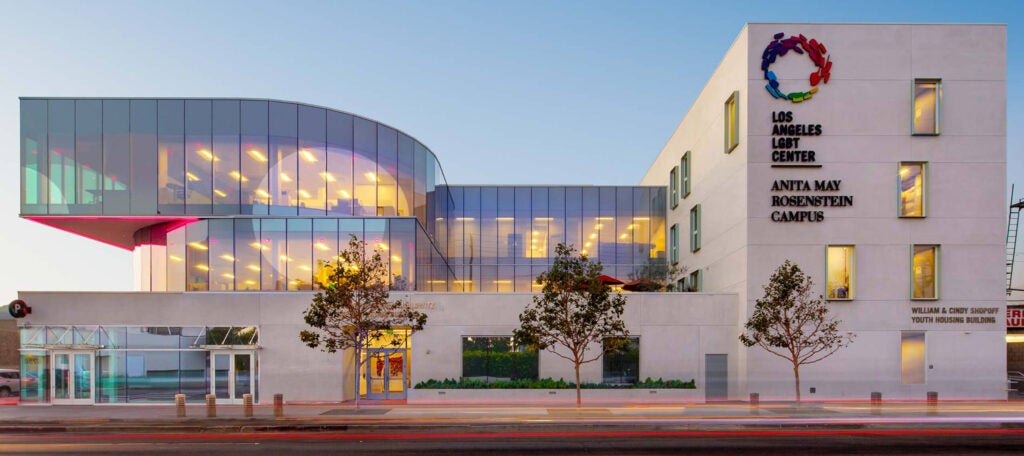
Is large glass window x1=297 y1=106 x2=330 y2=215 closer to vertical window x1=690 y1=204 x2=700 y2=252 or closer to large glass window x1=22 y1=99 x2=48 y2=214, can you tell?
large glass window x1=22 y1=99 x2=48 y2=214

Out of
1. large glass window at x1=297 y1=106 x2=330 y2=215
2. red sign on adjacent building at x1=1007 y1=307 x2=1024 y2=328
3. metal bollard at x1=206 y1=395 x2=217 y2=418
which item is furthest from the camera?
red sign on adjacent building at x1=1007 y1=307 x2=1024 y2=328

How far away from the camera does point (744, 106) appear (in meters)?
29.6

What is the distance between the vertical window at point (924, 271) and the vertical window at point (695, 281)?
9687mm

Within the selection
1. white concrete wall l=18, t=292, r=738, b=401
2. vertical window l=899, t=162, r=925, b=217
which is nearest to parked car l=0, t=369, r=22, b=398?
white concrete wall l=18, t=292, r=738, b=401

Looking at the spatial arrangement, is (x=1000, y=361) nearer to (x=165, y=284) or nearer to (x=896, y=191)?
(x=896, y=191)

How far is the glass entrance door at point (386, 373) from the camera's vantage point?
30.8 meters

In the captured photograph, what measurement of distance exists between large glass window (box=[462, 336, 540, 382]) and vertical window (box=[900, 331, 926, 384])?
1522 centimetres

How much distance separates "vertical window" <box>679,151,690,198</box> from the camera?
38469mm

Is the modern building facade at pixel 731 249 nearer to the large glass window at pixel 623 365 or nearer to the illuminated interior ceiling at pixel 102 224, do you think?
the large glass window at pixel 623 365

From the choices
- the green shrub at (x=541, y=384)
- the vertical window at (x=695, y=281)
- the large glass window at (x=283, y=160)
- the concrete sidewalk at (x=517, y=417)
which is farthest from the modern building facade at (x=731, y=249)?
the vertical window at (x=695, y=281)

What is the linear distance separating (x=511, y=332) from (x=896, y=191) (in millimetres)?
17227

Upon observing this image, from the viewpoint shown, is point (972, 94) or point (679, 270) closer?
point (972, 94)

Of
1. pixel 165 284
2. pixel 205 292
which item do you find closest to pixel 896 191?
pixel 205 292

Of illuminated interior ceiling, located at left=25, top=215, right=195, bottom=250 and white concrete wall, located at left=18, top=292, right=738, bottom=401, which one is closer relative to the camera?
white concrete wall, located at left=18, top=292, right=738, bottom=401
